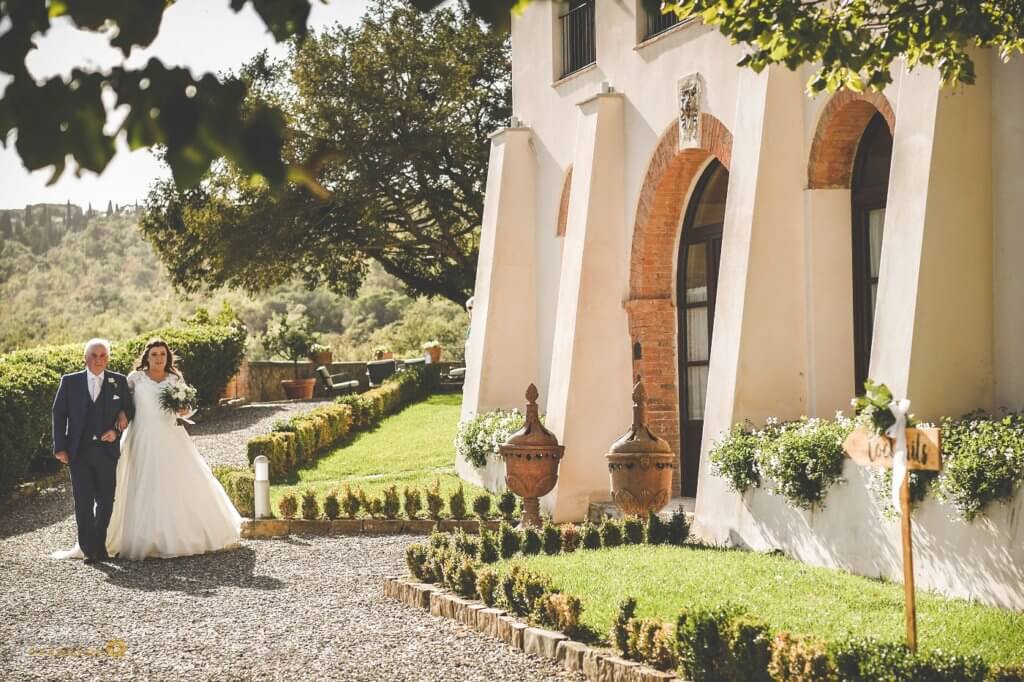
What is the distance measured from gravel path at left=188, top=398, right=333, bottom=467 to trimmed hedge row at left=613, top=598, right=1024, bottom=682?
487 inches

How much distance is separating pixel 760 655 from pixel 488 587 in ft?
9.13

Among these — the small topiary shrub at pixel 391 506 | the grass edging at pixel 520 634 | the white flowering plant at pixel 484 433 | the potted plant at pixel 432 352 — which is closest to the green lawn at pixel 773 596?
the grass edging at pixel 520 634

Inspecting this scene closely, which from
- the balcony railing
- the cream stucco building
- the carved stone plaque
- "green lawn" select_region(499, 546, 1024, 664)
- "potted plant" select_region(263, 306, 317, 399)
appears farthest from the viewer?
"potted plant" select_region(263, 306, 317, 399)

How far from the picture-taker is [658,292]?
1316 centimetres

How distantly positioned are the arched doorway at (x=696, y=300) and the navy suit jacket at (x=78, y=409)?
5643 mm

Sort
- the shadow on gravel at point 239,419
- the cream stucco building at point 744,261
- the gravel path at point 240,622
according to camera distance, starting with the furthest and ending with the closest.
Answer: the shadow on gravel at point 239,419
the cream stucco building at point 744,261
the gravel path at point 240,622

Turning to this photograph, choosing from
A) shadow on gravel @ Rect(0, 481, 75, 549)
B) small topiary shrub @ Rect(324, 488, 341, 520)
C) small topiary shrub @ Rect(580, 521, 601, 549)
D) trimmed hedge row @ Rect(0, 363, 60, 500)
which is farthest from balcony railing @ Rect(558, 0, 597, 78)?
shadow on gravel @ Rect(0, 481, 75, 549)

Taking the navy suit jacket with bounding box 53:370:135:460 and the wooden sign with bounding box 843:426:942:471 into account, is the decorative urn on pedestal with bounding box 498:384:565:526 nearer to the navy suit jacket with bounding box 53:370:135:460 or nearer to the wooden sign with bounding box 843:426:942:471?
the navy suit jacket with bounding box 53:370:135:460

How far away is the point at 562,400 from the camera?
1323cm

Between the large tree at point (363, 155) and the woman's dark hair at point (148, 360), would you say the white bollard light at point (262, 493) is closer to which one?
the woman's dark hair at point (148, 360)

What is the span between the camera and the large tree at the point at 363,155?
2662 cm

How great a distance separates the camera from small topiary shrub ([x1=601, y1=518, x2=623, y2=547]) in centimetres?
986

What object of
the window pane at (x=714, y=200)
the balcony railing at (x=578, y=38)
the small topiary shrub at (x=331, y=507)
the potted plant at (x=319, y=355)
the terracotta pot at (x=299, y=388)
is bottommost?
the small topiary shrub at (x=331, y=507)

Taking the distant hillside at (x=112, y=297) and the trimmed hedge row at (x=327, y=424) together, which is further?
the distant hillside at (x=112, y=297)
